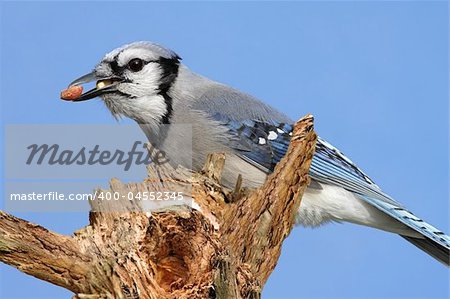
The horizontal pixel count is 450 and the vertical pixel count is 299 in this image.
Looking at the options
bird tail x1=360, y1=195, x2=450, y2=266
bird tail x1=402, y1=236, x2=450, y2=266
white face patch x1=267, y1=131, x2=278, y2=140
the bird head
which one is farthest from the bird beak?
bird tail x1=402, y1=236, x2=450, y2=266

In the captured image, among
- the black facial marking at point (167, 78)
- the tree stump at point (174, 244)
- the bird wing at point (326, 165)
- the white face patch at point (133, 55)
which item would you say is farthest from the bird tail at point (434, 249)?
the white face patch at point (133, 55)

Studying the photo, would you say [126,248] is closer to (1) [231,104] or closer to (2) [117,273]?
(2) [117,273]

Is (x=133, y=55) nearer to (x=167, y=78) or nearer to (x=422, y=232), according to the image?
(x=167, y=78)

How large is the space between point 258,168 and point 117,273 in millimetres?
1559

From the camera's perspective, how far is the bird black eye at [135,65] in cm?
471

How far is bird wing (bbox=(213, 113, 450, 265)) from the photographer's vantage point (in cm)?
473

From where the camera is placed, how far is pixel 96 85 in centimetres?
470

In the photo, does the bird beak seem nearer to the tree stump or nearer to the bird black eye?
the bird black eye

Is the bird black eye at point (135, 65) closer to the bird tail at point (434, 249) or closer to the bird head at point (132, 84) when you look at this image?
the bird head at point (132, 84)

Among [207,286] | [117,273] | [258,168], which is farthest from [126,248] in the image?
[258,168]

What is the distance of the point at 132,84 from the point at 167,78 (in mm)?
238

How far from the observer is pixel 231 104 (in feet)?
16.2

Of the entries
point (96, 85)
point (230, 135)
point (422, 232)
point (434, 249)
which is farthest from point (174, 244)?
point (434, 249)

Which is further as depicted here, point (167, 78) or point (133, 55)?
point (167, 78)
